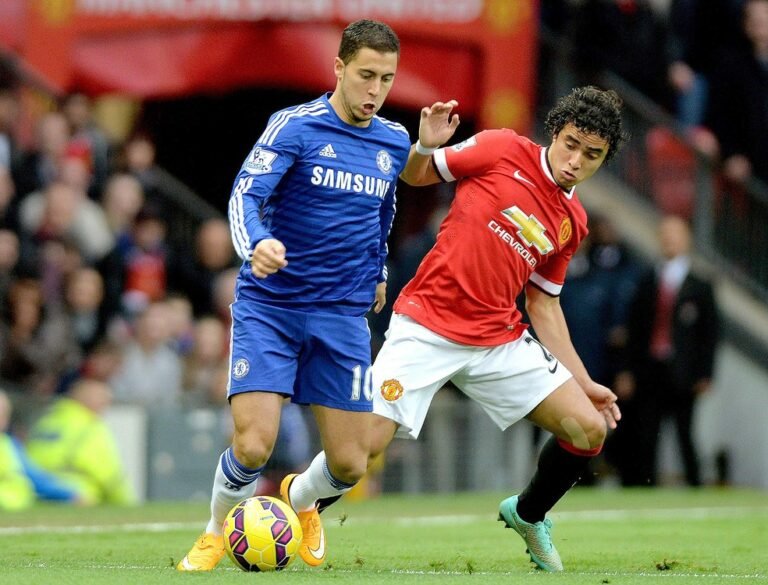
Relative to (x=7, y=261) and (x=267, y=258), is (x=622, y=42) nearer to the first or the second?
(x=7, y=261)

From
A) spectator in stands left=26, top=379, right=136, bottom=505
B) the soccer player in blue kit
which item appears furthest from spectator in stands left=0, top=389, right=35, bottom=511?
the soccer player in blue kit

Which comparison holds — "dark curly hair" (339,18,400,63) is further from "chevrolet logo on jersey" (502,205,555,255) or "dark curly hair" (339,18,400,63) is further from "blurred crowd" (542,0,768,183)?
"blurred crowd" (542,0,768,183)

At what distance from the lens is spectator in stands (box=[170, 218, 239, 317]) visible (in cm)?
1591

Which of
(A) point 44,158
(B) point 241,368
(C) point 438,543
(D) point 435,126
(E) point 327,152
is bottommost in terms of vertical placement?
(C) point 438,543

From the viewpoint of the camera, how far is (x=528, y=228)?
8898 mm

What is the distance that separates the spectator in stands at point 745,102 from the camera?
17250 millimetres

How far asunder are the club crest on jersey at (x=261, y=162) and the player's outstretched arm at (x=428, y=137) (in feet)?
2.96

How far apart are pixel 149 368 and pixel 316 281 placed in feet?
22.8

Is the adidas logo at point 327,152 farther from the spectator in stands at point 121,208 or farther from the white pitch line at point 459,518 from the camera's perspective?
the spectator in stands at point 121,208

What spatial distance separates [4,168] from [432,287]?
674 cm

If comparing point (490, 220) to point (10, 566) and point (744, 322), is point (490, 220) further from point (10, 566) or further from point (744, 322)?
point (744, 322)

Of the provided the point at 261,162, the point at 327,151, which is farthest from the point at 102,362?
the point at 261,162

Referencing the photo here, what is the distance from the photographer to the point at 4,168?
1470 cm

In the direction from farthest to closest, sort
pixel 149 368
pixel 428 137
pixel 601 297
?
pixel 601 297
pixel 149 368
pixel 428 137
